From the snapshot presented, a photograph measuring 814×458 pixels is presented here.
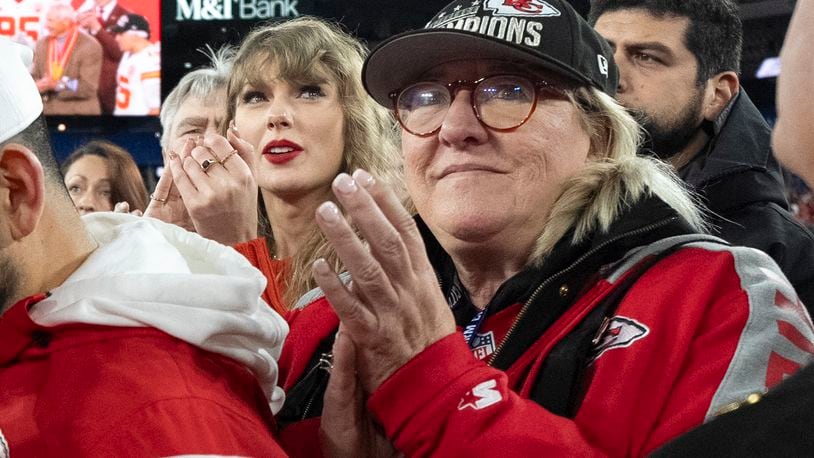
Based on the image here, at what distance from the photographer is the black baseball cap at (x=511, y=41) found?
5.26 feet

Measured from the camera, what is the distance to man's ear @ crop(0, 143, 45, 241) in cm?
127

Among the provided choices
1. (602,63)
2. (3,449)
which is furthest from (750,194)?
(3,449)

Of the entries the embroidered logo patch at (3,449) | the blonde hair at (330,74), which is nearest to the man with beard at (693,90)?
the blonde hair at (330,74)

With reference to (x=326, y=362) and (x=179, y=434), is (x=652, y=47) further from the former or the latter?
(x=179, y=434)

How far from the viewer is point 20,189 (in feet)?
4.23

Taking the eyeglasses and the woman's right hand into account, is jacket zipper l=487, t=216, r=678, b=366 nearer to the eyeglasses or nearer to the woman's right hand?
the eyeglasses

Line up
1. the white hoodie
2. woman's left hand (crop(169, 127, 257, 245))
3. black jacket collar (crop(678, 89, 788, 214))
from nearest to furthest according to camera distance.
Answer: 1. the white hoodie
2. woman's left hand (crop(169, 127, 257, 245))
3. black jacket collar (crop(678, 89, 788, 214))

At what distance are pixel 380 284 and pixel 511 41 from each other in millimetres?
500

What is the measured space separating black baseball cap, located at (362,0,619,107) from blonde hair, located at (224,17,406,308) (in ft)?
2.89

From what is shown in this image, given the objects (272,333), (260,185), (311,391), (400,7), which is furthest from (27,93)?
(400,7)

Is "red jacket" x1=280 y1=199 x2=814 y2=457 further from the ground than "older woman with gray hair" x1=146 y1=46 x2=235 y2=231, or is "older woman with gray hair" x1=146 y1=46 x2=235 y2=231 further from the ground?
→ "red jacket" x1=280 y1=199 x2=814 y2=457

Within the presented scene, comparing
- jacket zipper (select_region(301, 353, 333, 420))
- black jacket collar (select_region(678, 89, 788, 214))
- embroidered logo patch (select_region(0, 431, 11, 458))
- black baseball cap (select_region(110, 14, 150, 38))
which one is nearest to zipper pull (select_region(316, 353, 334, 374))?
jacket zipper (select_region(301, 353, 333, 420))

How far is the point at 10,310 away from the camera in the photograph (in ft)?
4.04

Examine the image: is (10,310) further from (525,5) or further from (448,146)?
(525,5)
